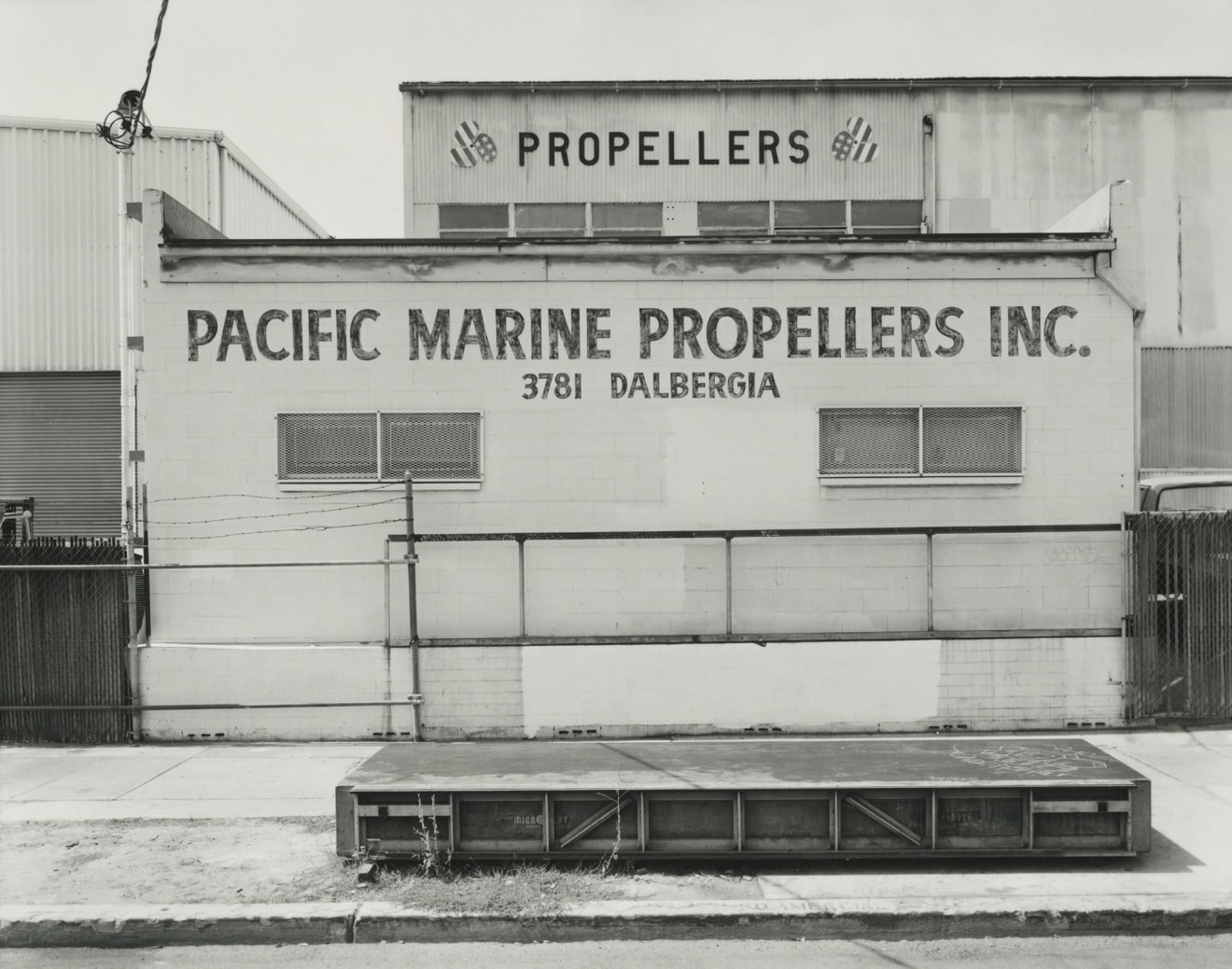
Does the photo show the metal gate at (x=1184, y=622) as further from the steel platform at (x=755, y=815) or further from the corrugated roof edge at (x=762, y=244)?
the steel platform at (x=755, y=815)

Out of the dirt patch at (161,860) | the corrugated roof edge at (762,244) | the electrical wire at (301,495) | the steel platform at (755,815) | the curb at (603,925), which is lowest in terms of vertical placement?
the curb at (603,925)

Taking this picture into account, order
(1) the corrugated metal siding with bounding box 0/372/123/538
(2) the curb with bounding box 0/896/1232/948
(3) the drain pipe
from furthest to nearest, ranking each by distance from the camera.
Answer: (1) the corrugated metal siding with bounding box 0/372/123/538 → (3) the drain pipe → (2) the curb with bounding box 0/896/1232/948

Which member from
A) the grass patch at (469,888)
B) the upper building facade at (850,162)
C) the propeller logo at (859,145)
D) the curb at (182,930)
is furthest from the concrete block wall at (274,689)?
the propeller logo at (859,145)

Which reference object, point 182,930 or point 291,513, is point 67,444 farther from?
point 182,930

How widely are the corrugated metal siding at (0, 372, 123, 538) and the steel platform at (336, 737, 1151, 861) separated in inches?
629

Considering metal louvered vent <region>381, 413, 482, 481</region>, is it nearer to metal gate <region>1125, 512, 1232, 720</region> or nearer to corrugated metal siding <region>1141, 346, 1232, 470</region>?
metal gate <region>1125, 512, 1232, 720</region>

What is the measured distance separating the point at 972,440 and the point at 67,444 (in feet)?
55.5

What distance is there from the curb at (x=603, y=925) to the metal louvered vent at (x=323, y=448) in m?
5.79

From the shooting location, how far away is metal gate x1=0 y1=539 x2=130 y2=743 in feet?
37.8

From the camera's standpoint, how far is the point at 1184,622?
38.2 feet

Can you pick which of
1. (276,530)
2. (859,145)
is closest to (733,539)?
(276,530)

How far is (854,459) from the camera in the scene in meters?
12.0

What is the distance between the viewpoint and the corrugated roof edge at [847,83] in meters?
17.8

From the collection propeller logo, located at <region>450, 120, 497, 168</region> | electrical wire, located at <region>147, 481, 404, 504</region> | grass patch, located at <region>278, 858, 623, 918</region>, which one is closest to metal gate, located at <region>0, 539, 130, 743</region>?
electrical wire, located at <region>147, 481, 404, 504</region>
